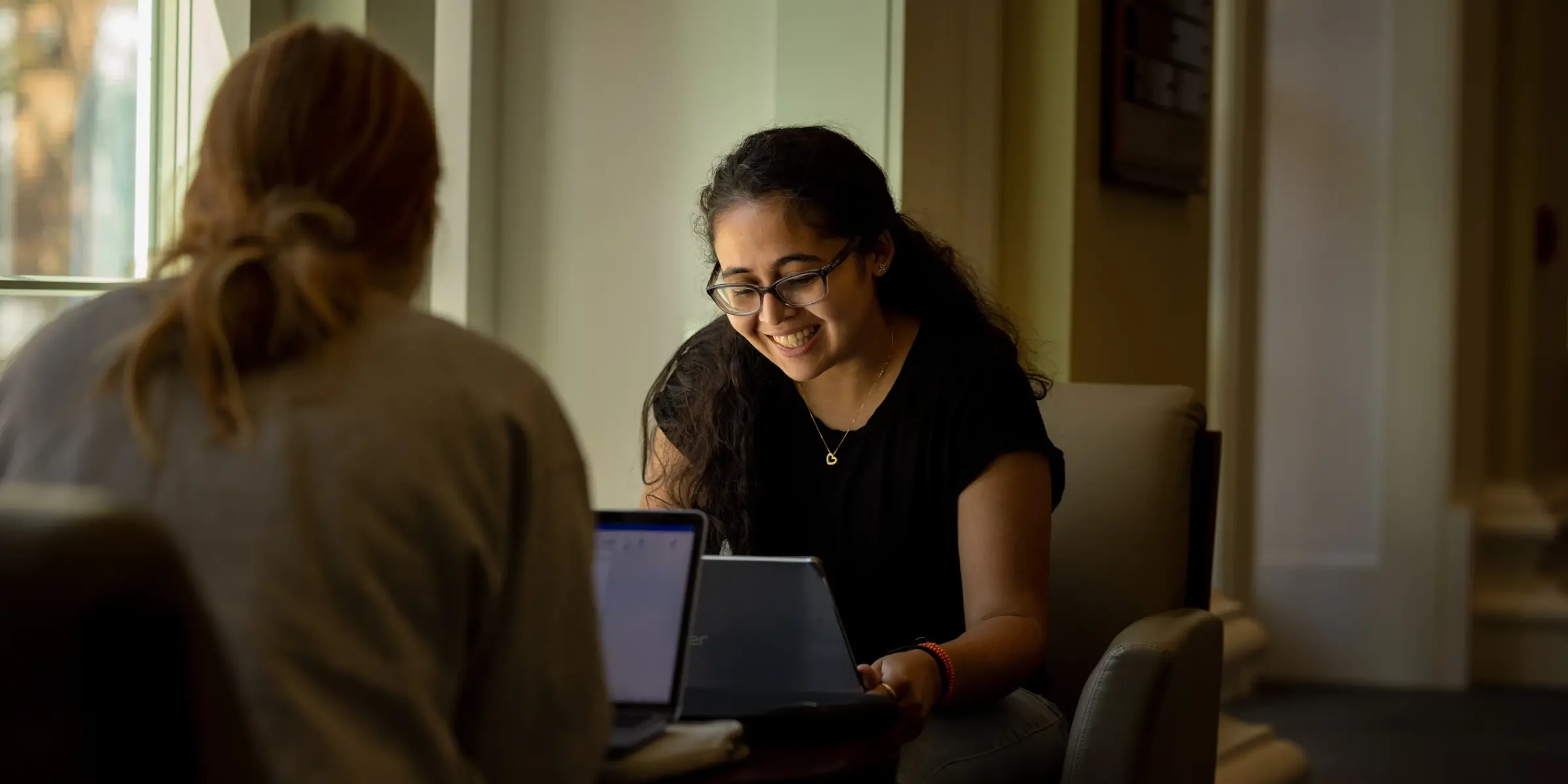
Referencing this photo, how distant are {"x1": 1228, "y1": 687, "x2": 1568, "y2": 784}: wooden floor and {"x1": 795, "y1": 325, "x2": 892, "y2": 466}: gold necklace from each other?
212 centimetres

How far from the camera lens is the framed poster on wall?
3.08 metres

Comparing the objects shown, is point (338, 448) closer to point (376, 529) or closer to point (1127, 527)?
point (376, 529)

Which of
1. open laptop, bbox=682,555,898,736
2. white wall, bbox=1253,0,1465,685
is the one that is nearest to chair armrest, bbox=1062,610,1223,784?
open laptop, bbox=682,555,898,736

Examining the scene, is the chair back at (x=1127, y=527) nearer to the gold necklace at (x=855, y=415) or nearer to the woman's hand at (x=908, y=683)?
the gold necklace at (x=855, y=415)

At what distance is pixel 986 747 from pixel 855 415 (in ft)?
1.46

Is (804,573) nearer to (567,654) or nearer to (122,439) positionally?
(567,654)

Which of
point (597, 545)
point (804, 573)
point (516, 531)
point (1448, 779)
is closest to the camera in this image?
point (516, 531)

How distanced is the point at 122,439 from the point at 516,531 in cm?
23

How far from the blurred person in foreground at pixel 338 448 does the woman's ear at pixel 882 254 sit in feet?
3.27

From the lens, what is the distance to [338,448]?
3.09 ft

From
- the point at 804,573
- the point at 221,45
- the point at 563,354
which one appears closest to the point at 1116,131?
the point at 563,354

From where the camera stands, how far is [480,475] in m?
1.00

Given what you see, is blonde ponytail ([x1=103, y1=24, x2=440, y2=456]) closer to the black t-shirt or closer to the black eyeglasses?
the black eyeglasses

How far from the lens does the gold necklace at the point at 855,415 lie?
2033mm
